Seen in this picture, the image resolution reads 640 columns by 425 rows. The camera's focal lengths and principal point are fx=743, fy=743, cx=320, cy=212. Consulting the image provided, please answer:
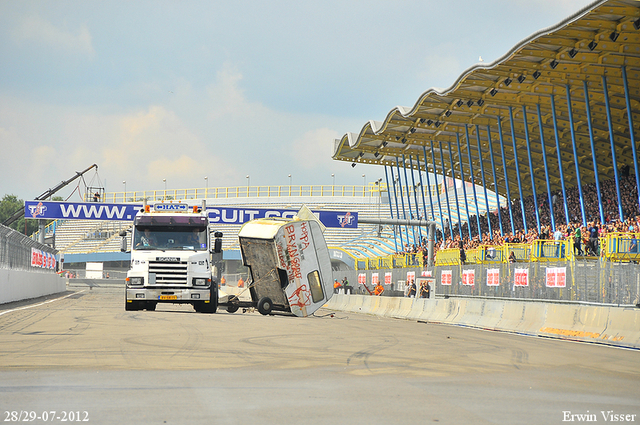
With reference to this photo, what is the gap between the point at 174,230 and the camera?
2123 centimetres

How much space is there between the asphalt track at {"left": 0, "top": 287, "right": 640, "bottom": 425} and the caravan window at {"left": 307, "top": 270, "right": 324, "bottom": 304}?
6.37 m

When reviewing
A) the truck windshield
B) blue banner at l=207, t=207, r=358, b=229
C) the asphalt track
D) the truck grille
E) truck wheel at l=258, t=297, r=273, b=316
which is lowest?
the asphalt track

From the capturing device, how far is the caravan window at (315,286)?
2164cm

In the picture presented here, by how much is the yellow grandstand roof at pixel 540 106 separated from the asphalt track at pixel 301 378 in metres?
17.8

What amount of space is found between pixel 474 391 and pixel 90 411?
397cm

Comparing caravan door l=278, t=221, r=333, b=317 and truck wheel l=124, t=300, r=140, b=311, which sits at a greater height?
caravan door l=278, t=221, r=333, b=317

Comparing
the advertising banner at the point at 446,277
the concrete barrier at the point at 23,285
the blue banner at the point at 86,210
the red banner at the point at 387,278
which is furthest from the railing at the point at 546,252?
the blue banner at the point at 86,210

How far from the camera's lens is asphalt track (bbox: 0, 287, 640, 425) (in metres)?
6.48

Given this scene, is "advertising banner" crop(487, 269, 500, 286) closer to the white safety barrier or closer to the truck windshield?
the white safety barrier

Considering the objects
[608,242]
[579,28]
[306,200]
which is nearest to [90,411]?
[608,242]

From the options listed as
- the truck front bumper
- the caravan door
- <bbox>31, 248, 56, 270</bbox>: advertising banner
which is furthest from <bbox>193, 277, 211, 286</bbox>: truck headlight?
<bbox>31, 248, 56, 270</bbox>: advertising banner

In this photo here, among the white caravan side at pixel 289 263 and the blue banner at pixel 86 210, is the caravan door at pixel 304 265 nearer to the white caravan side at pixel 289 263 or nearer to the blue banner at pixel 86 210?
the white caravan side at pixel 289 263

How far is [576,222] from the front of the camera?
126 feet

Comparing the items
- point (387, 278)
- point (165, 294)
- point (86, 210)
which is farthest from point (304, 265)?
point (86, 210)
